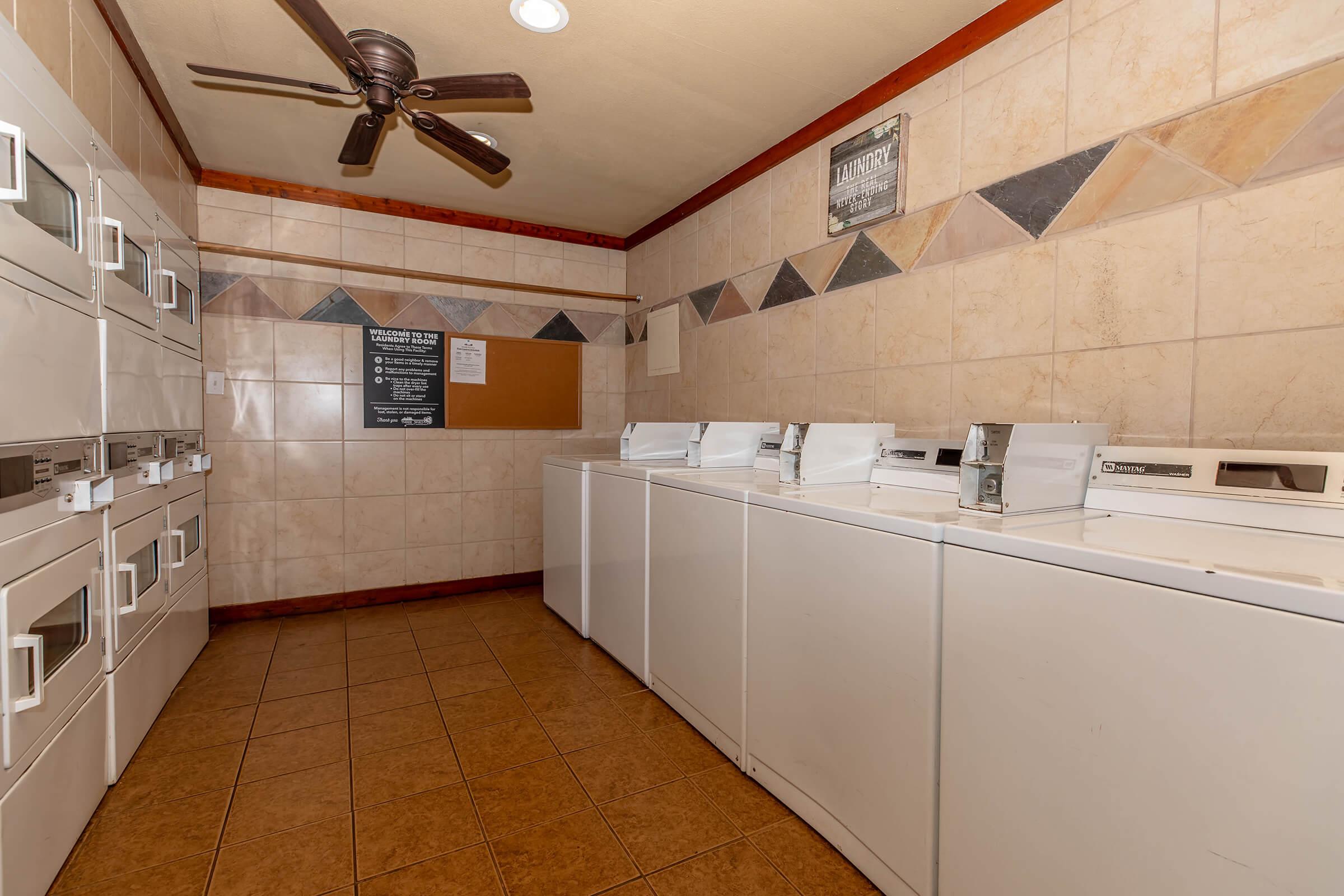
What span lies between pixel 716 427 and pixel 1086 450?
1.32m

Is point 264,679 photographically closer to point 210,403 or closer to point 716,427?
point 210,403

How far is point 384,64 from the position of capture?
6.43 feet

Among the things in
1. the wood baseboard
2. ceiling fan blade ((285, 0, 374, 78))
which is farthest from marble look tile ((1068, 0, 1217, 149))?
the wood baseboard

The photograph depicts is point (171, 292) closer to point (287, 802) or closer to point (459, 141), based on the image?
point (459, 141)

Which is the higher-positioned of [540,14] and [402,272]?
[540,14]

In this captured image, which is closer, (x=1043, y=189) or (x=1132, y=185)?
(x=1132, y=185)

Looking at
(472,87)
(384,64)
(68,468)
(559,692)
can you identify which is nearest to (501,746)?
(559,692)

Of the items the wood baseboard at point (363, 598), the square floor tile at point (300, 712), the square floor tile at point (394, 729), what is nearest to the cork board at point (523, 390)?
the wood baseboard at point (363, 598)

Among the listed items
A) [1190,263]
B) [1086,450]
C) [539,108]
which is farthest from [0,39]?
[1190,263]

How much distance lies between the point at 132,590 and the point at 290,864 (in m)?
0.98

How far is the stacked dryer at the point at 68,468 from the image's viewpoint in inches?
47.0

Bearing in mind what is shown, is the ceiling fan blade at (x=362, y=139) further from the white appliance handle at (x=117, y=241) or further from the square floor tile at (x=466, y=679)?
the square floor tile at (x=466, y=679)

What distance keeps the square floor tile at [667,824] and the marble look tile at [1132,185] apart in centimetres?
189

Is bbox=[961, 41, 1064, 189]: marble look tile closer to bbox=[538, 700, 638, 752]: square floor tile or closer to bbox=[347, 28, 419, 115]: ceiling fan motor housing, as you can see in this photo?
bbox=[347, 28, 419, 115]: ceiling fan motor housing
